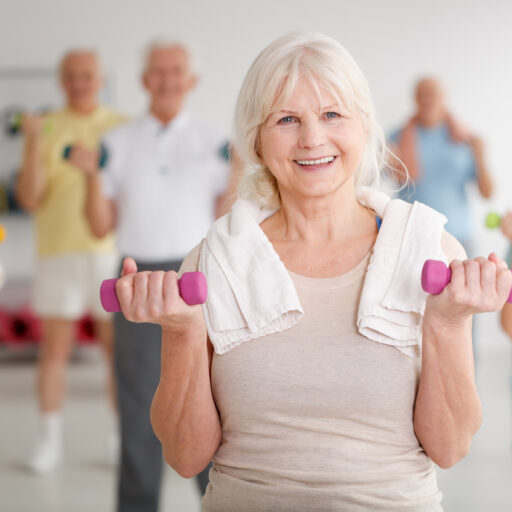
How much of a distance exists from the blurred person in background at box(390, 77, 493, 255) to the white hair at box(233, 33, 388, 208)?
2228mm

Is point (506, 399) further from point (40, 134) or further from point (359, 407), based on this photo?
point (359, 407)

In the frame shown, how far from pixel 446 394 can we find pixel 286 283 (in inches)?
12.6

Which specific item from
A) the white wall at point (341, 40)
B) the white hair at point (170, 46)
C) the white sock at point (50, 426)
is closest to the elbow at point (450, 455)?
the white hair at point (170, 46)

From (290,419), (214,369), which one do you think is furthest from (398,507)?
(214,369)

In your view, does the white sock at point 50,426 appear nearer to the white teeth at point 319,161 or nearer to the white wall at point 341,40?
the white teeth at point 319,161

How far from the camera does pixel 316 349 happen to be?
134 centimetres

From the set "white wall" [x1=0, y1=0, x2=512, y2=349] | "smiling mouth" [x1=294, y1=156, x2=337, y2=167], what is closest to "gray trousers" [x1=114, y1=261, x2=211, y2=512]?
"smiling mouth" [x1=294, y1=156, x2=337, y2=167]

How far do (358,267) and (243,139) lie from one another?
12.4 inches

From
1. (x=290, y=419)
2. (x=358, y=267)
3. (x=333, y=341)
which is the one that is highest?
(x=358, y=267)

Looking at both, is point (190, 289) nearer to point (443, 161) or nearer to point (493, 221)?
point (493, 221)

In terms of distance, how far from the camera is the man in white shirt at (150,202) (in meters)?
2.45

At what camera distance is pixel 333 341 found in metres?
1.35

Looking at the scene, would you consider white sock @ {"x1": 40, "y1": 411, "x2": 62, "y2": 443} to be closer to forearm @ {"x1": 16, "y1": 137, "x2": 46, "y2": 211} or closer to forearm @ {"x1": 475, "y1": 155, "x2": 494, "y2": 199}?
forearm @ {"x1": 16, "y1": 137, "x2": 46, "y2": 211}

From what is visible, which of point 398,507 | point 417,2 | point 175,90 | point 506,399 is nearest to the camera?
point 398,507
